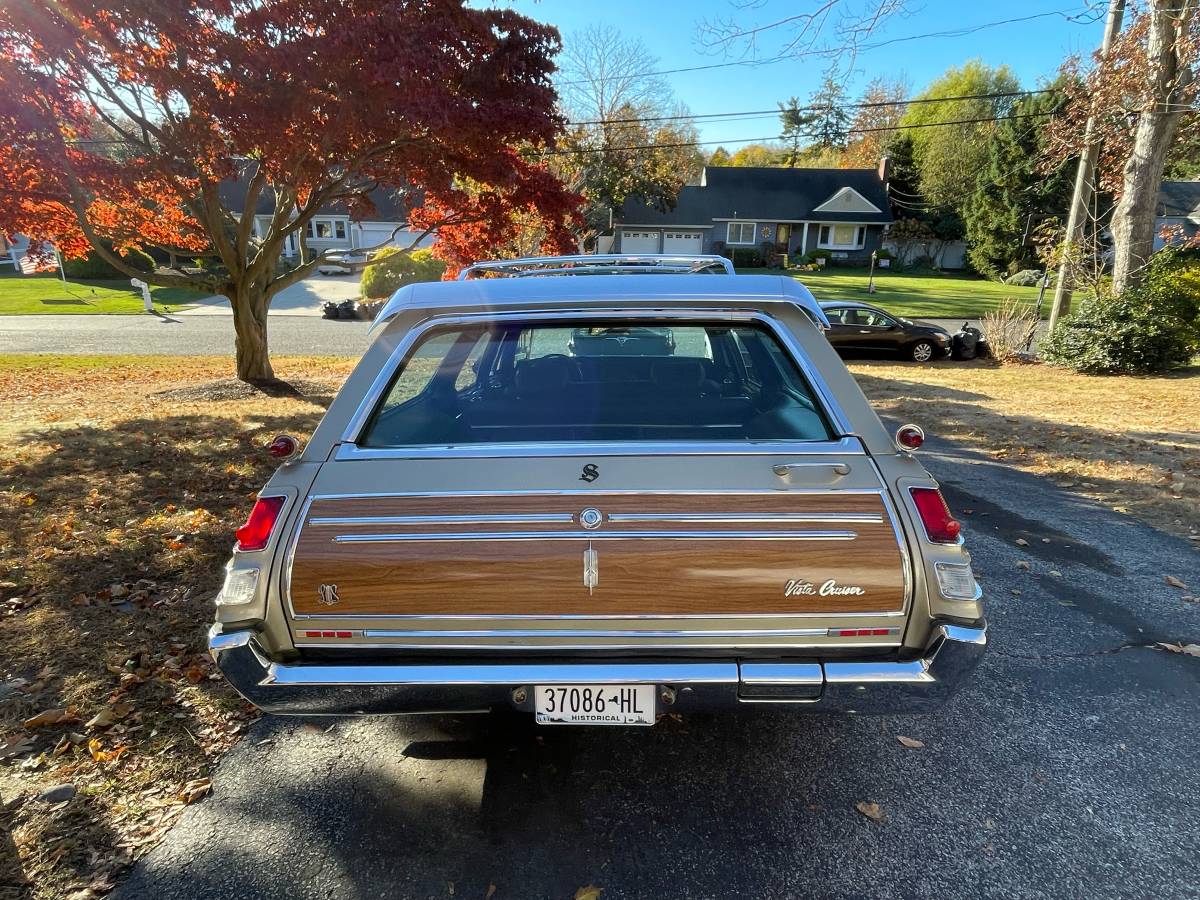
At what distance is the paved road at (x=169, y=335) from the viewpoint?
17172mm

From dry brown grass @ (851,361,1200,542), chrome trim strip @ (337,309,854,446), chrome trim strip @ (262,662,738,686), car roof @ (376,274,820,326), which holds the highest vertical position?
car roof @ (376,274,820,326)

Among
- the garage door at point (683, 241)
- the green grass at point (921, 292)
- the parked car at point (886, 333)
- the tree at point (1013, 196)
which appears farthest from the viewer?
the garage door at point (683, 241)

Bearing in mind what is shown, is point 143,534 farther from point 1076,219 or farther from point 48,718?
point 1076,219

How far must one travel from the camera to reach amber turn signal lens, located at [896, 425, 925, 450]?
2285 millimetres

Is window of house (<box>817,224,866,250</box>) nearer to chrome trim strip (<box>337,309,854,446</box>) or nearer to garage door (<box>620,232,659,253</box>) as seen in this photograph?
garage door (<box>620,232,659,253</box>)

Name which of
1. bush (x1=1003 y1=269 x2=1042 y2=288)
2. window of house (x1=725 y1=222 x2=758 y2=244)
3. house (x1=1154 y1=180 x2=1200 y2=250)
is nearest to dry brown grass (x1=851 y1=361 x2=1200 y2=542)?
bush (x1=1003 y1=269 x2=1042 y2=288)

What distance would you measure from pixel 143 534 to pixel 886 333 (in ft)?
50.5

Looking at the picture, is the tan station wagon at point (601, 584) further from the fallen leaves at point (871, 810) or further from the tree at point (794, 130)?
the tree at point (794, 130)

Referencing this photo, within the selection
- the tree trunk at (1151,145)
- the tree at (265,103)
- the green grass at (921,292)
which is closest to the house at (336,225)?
the green grass at (921,292)

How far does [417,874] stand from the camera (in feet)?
6.98

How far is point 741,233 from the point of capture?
45.1 meters

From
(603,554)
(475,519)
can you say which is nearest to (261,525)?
(475,519)

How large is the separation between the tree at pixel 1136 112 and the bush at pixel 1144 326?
1.84ft

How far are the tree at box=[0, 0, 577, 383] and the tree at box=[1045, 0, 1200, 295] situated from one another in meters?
10.6
